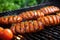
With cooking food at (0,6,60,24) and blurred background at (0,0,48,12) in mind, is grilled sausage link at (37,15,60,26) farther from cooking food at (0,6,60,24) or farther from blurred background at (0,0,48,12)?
blurred background at (0,0,48,12)

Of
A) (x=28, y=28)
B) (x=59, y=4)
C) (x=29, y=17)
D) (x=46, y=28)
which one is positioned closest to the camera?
(x=28, y=28)

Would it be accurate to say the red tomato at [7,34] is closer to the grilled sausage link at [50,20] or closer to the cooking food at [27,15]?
the cooking food at [27,15]

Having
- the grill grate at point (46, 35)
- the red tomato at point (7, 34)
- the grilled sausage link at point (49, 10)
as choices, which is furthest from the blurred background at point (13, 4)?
the red tomato at point (7, 34)

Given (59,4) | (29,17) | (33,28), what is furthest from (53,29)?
(59,4)

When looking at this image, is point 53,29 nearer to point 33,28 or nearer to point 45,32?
point 45,32

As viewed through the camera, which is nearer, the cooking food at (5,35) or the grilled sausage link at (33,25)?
the cooking food at (5,35)

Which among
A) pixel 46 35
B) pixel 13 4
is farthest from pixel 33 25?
pixel 13 4

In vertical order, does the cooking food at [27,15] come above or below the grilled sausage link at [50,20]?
above

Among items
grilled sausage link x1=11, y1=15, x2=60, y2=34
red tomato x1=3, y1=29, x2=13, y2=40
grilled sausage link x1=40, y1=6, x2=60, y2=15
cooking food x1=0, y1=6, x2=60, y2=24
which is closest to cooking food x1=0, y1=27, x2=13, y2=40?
red tomato x1=3, y1=29, x2=13, y2=40
